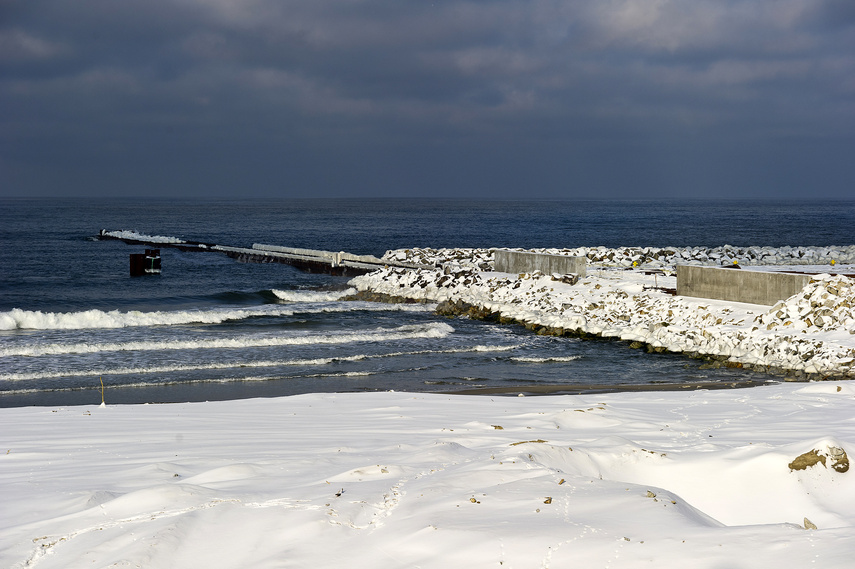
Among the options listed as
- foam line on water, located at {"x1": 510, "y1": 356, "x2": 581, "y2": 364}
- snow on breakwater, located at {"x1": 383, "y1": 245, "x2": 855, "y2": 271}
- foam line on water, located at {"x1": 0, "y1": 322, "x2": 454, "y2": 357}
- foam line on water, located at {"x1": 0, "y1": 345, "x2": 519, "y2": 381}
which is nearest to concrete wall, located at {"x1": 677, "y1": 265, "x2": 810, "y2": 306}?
foam line on water, located at {"x1": 510, "y1": 356, "x2": 581, "y2": 364}

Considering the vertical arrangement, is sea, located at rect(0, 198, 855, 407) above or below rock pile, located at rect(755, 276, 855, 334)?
below

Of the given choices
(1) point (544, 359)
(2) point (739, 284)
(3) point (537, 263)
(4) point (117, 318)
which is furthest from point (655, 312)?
(4) point (117, 318)

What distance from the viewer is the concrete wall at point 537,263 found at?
23684mm

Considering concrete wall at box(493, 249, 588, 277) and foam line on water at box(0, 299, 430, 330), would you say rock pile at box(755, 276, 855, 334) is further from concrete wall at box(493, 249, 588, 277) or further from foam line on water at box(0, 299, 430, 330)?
foam line on water at box(0, 299, 430, 330)

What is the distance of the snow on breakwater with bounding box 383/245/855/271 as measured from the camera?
103ft

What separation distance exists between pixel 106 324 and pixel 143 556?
17747mm

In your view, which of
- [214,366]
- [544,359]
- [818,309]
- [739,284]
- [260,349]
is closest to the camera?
[214,366]

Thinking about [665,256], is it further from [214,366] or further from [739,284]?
[214,366]

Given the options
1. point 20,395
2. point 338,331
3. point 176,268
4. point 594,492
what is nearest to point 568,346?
point 338,331

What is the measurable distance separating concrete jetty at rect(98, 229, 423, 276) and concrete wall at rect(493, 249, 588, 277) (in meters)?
5.56

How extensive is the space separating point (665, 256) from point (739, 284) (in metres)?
16.1

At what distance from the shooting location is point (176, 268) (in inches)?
1596

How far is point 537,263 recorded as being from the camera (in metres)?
25.1

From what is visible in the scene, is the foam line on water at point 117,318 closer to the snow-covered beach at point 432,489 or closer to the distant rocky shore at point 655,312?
the distant rocky shore at point 655,312
